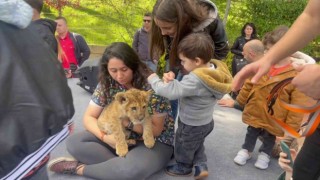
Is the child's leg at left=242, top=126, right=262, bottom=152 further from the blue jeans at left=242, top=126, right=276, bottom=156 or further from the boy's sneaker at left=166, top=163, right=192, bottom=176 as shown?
the boy's sneaker at left=166, top=163, right=192, bottom=176

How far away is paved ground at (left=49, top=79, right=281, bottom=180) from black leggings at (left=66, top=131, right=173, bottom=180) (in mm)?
155

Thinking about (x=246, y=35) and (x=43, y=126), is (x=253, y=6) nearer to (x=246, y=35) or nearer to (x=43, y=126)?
(x=246, y=35)

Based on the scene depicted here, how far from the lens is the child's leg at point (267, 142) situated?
8.73 ft

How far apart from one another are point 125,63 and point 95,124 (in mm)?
581

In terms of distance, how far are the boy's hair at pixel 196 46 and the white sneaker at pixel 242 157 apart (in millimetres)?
1030

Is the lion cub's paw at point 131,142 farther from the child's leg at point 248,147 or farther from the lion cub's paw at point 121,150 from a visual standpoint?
the child's leg at point 248,147

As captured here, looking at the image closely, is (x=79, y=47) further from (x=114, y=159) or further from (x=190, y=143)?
(x=190, y=143)

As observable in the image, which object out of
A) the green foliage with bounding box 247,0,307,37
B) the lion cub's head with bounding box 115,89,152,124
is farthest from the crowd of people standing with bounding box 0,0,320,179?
the green foliage with bounding box 247,0,307,37

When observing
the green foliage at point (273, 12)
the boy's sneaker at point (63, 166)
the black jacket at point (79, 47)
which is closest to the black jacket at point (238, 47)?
the green foliage at point (273, 12)

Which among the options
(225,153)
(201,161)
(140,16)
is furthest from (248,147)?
(140,16)

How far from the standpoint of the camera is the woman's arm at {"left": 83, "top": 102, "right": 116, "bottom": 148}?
7.91ft

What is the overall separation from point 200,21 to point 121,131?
1.01 meters

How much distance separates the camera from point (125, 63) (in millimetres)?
2258

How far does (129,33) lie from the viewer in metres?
7.36
